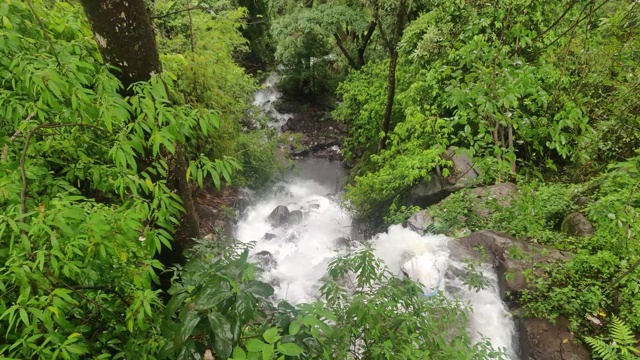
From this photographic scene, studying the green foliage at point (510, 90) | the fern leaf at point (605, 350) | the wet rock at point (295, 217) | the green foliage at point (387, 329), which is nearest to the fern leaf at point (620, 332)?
the fern leaf at point (605, 350)

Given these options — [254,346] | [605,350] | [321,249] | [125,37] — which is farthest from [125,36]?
[321,249]

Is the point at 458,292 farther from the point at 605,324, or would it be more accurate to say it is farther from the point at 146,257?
the point at 146,257

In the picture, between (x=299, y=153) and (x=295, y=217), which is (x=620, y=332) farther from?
(x=299, y=153)

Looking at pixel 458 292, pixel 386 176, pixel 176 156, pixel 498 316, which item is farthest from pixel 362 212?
pixel 176 156

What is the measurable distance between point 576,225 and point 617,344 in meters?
2.07

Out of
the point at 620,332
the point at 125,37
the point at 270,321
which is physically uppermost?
the point at 125,37

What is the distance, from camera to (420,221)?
23.6 ft

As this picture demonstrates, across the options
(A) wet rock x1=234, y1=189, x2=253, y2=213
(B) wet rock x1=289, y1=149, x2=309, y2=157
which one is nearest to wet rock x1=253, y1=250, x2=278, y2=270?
(A) wet rock x1=234, y1=189, x2=253, y2=213

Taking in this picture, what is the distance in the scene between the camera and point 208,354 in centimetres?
232

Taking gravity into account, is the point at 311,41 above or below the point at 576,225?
above

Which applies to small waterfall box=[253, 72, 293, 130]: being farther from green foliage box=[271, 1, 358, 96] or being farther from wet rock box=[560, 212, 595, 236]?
wet rock box=[560, 212, 595, 236]

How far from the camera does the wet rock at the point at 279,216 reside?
9.55m

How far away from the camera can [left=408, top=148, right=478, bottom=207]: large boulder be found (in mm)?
7716

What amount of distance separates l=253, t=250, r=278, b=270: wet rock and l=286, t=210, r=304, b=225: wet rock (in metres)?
1.63
